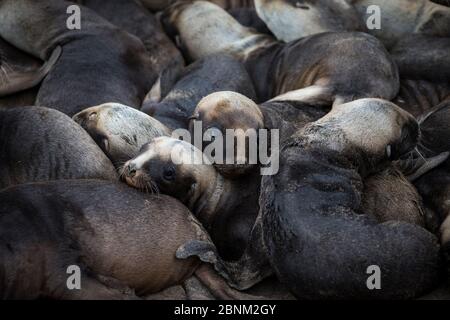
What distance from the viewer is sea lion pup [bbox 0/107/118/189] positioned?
5.69 metres

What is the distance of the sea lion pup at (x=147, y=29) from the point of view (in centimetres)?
764

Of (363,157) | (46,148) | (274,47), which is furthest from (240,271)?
(274,47)

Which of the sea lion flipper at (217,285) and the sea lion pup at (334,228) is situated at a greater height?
the sea lion pup at (334,228)

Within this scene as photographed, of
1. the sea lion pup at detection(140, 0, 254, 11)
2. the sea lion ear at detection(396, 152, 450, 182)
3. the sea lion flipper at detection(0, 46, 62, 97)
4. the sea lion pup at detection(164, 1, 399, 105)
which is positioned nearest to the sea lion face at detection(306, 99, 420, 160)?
the sea lion ear at detection(396, 152, 450, 182)

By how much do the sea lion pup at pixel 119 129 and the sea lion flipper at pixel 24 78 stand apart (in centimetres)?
116

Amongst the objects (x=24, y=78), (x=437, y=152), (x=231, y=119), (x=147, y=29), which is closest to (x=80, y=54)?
(x=24, y=78)

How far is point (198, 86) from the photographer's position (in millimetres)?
7137

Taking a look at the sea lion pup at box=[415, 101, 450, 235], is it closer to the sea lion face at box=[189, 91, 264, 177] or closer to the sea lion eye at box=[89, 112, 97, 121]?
the sea lion face at box=[189, 91, 264, 177]

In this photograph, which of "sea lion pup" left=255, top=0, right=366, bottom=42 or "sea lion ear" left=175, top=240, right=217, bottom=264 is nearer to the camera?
"sea lion ear" left=175, top=240, right=217, bottom=264

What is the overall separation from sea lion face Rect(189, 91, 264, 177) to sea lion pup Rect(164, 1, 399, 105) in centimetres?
66

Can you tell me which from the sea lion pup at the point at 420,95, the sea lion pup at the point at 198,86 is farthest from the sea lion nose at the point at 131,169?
the sea lion pup at the point at 420,95

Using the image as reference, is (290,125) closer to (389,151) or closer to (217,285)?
(389,151)

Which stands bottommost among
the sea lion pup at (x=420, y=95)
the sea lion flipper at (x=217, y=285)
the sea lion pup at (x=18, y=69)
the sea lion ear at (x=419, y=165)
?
the sea lion flipper at (x=217, y=285)

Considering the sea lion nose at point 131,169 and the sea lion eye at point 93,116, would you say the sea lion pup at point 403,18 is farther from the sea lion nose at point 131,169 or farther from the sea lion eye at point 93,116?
the sea lion nose at point 131,169
